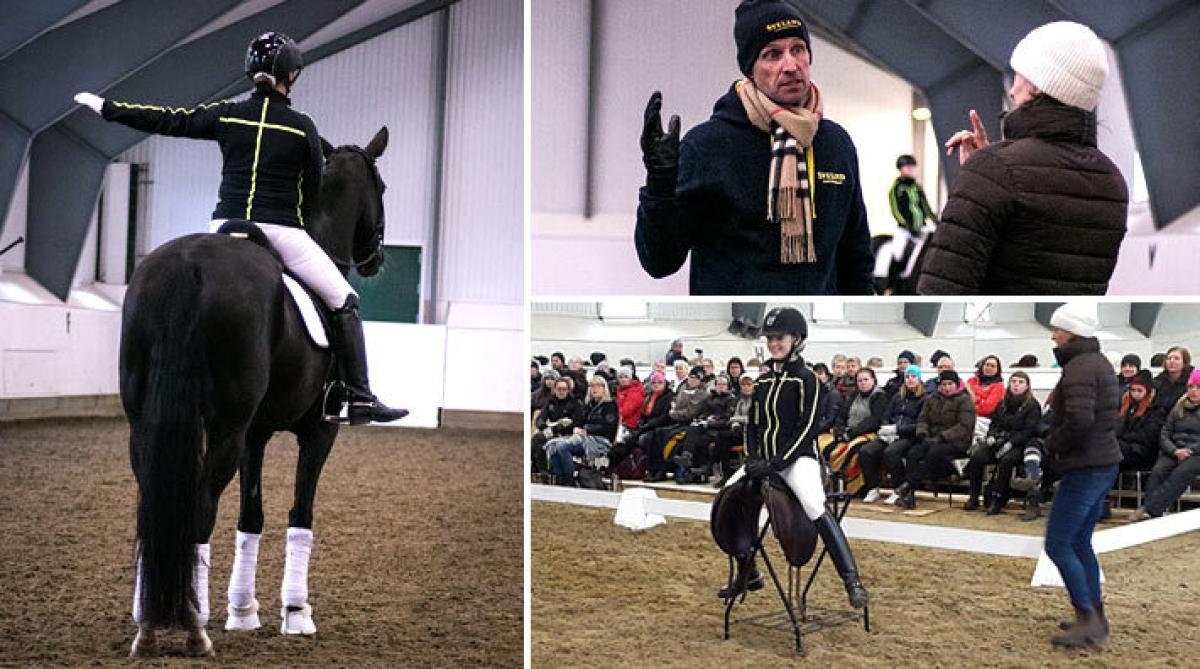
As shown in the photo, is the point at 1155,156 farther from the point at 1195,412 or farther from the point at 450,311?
the point at 450,311

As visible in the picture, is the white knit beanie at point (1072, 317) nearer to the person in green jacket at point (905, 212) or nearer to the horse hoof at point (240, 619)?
the person in green jacket at point (905, 212)

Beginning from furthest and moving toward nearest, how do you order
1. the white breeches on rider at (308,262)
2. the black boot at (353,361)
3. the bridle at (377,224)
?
1. the bridle at (377,224)
2. the black boot at (353,361)
3. the white breeches on rider at (308,262)

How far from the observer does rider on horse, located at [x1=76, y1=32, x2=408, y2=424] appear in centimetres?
299

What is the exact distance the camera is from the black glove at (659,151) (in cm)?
186

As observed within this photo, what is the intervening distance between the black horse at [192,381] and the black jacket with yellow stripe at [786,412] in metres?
1.34

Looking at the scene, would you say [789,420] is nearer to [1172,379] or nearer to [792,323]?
[792,323]

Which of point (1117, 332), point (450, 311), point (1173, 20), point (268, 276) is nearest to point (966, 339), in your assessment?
point (1117, 332)

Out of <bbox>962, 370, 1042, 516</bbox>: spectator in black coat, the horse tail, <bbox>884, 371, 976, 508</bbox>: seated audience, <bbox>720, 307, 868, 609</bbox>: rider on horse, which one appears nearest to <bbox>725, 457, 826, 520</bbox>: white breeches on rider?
<bbox>720, 307, 868, 609</bbox>: rider on horse

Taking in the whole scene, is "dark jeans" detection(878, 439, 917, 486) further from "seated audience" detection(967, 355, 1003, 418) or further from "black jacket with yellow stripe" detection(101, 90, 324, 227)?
"black jacket with yellow stripe" detection(101, 90, 324, 227)

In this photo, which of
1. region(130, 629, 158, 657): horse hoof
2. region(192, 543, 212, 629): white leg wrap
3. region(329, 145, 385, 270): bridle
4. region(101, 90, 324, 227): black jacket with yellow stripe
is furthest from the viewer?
region(329, 145, 385, 270): bridle

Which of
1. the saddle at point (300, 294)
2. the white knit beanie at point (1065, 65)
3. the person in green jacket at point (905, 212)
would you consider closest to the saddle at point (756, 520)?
the person in green jacket at point (905, 212)

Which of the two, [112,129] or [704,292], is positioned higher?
[112,129]

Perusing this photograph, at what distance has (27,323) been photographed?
10078 millimetres

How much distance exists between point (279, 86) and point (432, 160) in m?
8.82
